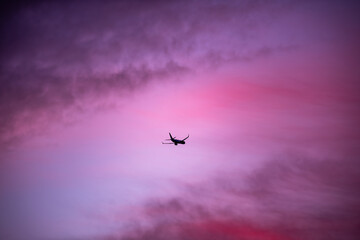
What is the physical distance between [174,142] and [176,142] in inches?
29.7

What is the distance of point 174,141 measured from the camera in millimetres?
81000

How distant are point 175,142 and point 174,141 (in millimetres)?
570

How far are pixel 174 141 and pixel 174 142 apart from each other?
0.66 meters

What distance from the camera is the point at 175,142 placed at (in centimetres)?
8119

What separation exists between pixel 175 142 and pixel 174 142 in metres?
0.49

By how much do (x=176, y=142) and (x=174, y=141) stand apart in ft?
3.13

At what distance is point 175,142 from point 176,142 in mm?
447

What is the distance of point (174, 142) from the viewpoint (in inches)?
3209
